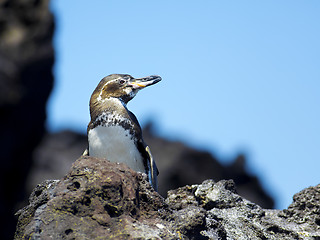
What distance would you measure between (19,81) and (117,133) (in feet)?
35.9

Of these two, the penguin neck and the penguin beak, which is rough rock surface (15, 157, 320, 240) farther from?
the penguin beak

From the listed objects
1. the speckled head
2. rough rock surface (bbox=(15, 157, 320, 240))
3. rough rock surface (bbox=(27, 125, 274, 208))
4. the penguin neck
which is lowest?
rough rock surface (bbox=(15, 157, 320, 240))

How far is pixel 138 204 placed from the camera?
511cm

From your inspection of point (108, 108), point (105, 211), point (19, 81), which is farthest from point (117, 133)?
point (19, 81)

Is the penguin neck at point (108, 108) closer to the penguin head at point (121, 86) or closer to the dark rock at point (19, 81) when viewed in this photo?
the penguin head at point (121, 86)

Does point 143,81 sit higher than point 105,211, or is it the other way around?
point 143,81

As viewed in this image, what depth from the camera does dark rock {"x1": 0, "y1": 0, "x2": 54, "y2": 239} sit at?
58.5 feet

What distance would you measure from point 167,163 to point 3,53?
266 inches

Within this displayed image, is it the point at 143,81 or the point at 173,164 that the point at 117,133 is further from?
the point at 173,164

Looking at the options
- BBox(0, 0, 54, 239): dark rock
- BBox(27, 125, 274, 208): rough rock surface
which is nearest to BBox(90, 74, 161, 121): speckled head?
BBox(0, 0, 54, 239): dark rock

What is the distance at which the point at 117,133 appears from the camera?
7.69 meters

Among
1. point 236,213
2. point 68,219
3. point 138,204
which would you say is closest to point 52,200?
point 68,219

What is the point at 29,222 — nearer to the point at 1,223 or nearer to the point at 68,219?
the point at 68,219

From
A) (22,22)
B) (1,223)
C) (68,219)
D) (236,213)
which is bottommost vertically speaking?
(68,219)
